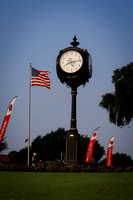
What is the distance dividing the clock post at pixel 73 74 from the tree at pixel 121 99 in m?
12.0

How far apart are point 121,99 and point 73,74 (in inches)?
512

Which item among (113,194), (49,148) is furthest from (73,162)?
(49,148)

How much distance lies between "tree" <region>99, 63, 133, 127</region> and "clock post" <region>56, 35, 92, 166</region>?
12.0 meters

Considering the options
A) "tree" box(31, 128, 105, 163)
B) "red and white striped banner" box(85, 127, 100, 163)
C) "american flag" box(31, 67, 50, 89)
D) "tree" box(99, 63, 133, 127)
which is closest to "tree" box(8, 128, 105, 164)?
"tree" box(31, 128, 105, 163)

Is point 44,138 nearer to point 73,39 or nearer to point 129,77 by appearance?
point 129,77

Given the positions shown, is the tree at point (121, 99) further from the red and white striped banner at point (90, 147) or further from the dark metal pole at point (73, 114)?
the dark metal pole at point (73, 114)

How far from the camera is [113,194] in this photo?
18.4 ft

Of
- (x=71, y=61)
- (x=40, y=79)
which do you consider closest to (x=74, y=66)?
(x=71, y=61)

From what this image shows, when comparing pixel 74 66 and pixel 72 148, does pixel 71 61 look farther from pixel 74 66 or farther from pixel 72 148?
pixel 72 148

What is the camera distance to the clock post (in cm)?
1706

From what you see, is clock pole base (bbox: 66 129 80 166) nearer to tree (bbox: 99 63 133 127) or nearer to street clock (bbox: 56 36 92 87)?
street clock (bbox: 56 36 92 87)

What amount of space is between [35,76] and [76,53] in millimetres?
3005

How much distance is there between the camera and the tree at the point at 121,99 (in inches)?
1161

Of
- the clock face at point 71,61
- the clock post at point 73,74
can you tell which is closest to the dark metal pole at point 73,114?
the clock post at point 73,74
